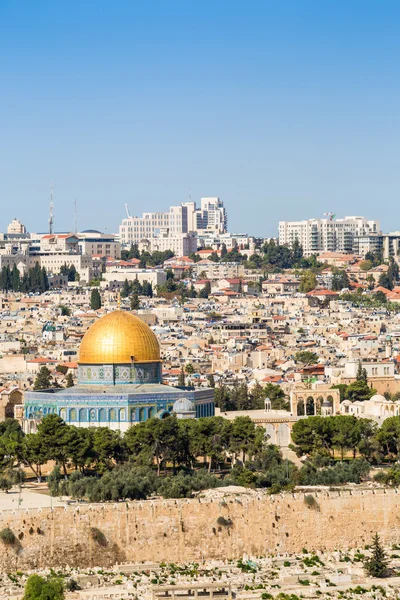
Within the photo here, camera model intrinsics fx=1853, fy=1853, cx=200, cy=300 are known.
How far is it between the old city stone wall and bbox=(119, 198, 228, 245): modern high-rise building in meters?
121

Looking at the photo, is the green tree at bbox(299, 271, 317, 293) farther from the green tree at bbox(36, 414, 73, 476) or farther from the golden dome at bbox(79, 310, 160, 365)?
the green tree at bbox(36, 414, 73, 476)

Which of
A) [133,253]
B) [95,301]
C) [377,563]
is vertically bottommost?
[377,563]

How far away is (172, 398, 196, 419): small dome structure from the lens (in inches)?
1982

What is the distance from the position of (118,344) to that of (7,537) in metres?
16.1

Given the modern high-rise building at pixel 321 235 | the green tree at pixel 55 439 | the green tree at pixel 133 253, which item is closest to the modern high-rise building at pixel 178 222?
the modern high-rise building at pixel 321 235

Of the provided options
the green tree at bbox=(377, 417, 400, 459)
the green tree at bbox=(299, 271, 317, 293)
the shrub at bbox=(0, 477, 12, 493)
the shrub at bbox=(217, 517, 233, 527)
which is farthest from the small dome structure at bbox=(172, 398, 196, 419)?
the green tree at bbox=(299, 271, 317, 293)

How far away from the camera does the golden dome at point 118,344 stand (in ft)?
170

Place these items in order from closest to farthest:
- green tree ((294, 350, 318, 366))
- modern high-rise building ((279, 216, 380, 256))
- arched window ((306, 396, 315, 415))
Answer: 1. arched window ((306, 396, 315, 415))
2. green tree ((294, 350, 318, 366))
3. modern high-rise building ((279, 216, 380, 256))

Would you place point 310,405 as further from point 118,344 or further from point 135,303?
point 135,303

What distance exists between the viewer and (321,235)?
146 m

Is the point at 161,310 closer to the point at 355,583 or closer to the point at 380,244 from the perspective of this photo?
the point at 380,244

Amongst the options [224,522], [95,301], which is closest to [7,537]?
[224,522]

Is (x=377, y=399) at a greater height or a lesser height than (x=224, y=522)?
greater

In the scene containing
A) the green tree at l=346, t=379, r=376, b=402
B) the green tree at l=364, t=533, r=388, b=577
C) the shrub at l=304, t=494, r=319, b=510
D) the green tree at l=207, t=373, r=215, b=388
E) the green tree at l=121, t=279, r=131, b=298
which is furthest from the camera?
the green tree at l=121, t=279, r=131, b=298
